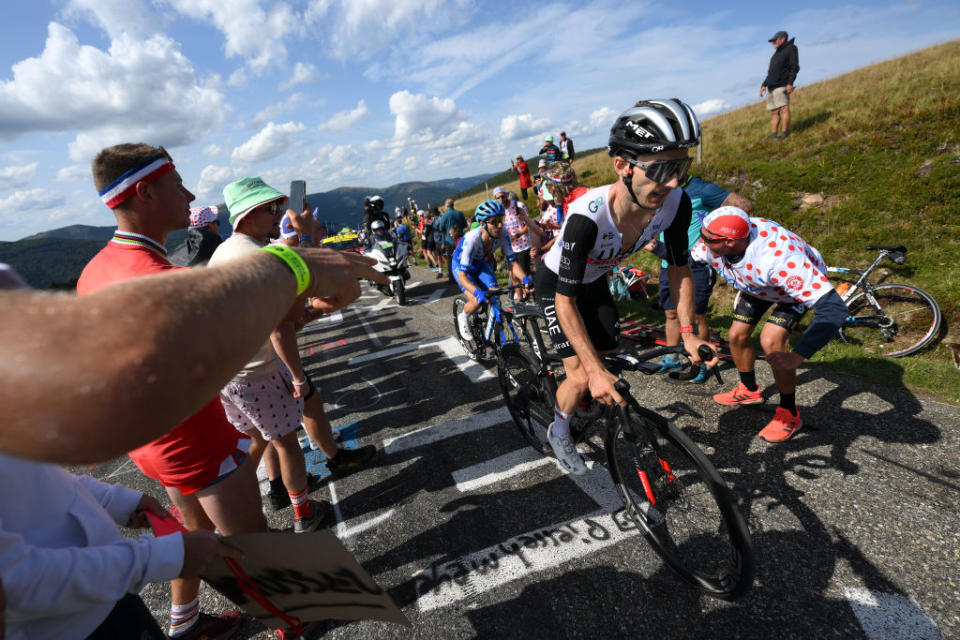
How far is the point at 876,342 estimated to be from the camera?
16.0ft

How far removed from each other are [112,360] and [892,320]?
6.83 metres

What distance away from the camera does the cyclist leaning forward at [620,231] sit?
2.46m

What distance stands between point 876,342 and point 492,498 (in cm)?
506

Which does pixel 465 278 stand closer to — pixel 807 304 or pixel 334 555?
pixel 807 304

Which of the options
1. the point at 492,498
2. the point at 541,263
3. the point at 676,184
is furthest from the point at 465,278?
the point at 676,184

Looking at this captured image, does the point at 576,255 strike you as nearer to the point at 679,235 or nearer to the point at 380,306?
the point at 679,235

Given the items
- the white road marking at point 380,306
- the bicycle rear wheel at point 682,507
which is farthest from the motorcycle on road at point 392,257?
the bicycle rear wheel at point 682,507

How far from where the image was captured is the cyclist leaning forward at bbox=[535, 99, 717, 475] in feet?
8.07

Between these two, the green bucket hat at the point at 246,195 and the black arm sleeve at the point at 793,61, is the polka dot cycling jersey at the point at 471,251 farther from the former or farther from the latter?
the black arm sleeve at the point at 793,61

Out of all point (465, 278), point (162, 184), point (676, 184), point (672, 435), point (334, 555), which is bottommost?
point (672, 435)

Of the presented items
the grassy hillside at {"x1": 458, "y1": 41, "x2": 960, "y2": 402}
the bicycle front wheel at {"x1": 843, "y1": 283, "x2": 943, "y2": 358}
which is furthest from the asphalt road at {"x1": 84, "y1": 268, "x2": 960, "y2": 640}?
the grassy hillside at {"x1": 458, "y1": 41, "x2": 960, "y2": 402}

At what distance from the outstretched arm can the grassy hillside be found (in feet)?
18.5

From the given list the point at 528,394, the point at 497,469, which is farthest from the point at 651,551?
the point at 528,394

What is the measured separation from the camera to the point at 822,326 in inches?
125
